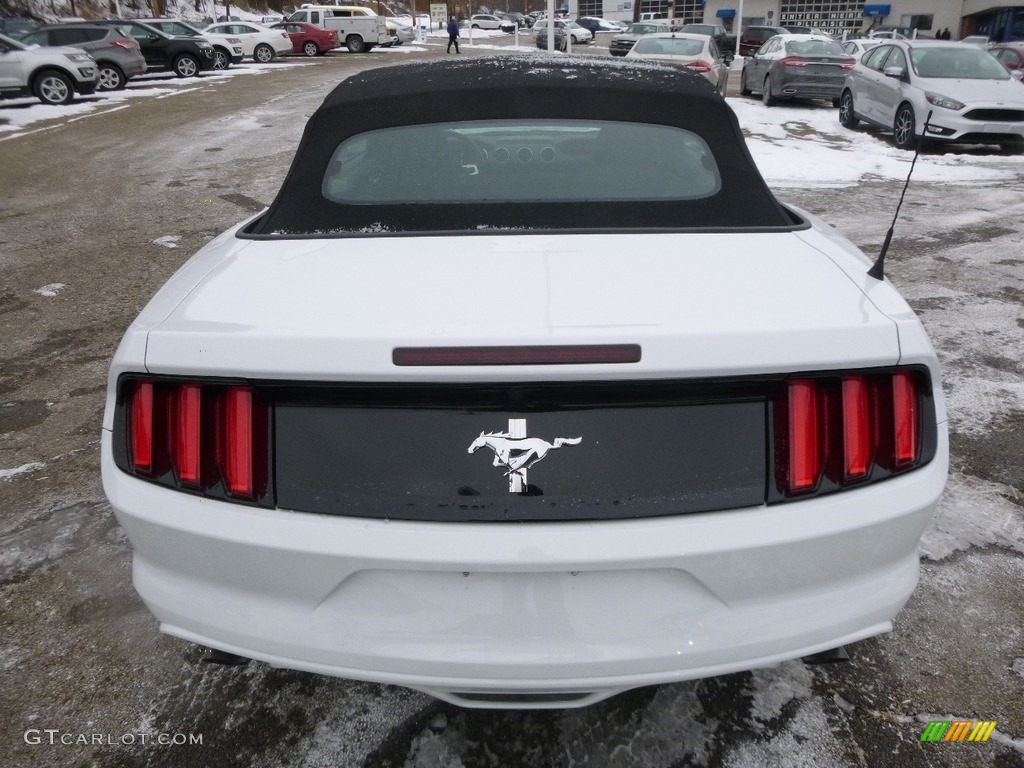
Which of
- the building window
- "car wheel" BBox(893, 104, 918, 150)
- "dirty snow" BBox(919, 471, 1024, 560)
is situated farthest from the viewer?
the building window

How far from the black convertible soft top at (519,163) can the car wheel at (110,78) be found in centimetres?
1940

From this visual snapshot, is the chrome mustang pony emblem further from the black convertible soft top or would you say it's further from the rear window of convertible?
the rear window of convertible

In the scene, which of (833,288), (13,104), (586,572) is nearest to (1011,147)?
(833,288)

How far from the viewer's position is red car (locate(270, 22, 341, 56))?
3139cm

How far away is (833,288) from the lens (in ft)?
5.69

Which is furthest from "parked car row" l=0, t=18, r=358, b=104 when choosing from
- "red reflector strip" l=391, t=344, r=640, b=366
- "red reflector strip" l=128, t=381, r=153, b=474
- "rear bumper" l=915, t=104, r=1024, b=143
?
"red reflector strip" l=391, t=344, r=640, b=366

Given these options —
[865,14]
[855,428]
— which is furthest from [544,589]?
[865,14]

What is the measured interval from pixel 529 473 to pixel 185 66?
2539cm

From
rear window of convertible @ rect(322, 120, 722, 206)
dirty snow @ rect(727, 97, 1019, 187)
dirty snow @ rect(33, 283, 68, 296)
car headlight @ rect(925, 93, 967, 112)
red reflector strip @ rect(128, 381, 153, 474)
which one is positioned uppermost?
rear window of convertible @ rect(322, 120, 722, 206)

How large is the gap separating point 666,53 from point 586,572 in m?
15.2

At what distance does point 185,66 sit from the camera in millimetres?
22594

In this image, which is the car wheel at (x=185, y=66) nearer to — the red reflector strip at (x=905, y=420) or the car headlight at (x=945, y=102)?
the car headlight at (x=945, y=102)

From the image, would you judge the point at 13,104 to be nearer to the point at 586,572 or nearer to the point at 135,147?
the point at 135,147

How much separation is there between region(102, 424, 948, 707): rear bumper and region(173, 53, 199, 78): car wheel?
24983 millimetres
